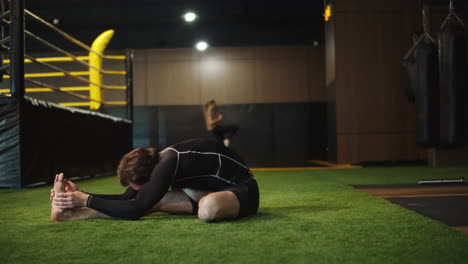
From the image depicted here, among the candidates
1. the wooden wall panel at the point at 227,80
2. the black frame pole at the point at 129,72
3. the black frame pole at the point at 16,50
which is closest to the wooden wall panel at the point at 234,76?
the wooden wall panel at the point at 227,80

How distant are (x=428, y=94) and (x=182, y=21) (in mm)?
7944

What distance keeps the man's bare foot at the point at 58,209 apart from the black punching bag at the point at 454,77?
3.16 m

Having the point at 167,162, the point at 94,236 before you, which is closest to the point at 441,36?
the point at 167,162

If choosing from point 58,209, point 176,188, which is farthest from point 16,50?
point 176,188

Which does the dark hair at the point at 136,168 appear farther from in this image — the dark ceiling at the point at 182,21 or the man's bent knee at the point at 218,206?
the dark ceiling at the point at 182,21

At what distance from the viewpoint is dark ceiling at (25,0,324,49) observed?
1067cm

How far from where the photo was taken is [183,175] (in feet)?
8.08

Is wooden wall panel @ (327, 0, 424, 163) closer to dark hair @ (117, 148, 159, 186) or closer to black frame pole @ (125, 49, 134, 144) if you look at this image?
black frame pole @ (125, 49, 134, 144)

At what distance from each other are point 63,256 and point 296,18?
10056 millimetres

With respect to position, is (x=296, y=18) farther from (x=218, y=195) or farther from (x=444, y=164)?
(x=218, y=195)

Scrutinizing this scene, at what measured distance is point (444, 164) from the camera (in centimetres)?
804

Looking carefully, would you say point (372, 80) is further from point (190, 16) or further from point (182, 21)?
point (182, 21)

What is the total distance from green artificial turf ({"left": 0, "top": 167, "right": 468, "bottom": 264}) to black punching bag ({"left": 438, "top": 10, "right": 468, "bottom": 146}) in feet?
4.05

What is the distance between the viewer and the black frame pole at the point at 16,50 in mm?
4863
